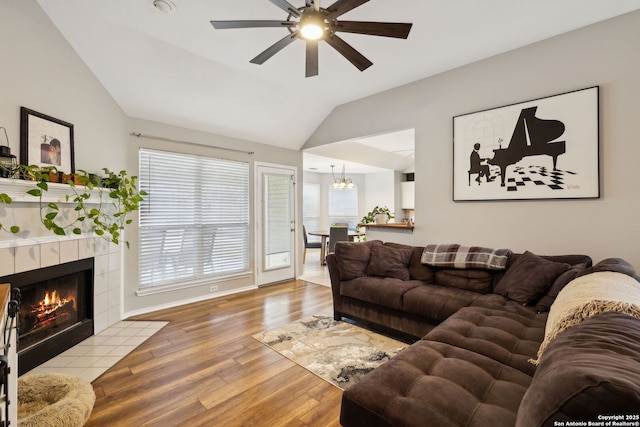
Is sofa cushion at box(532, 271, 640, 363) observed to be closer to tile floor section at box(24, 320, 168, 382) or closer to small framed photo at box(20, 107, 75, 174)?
tile floor section at box(24, 320, 168, 382)

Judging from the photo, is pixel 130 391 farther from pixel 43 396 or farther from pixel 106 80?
pixel 106 80

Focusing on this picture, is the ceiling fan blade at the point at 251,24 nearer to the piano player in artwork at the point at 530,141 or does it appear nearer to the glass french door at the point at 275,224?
the piano player in artwork at the point at 530,141

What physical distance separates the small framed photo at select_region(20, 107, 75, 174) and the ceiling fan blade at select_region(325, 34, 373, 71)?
2415 mm

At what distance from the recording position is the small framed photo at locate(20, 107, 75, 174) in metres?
2.28

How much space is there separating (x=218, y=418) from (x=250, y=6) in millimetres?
2980

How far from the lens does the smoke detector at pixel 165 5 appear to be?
7.43 feet

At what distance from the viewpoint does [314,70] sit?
8.08 feet

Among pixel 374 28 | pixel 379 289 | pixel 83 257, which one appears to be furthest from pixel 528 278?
pixel 83 257

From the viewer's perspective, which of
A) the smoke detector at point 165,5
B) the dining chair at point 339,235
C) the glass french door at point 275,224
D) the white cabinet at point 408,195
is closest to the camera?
the smoke detector at point 165,5

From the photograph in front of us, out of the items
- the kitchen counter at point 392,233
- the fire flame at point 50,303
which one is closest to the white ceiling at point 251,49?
the kitchen counter at point 392,233

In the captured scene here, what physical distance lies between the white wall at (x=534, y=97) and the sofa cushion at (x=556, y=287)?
562 mm

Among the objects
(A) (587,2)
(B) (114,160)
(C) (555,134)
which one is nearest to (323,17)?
(A) (587,2)

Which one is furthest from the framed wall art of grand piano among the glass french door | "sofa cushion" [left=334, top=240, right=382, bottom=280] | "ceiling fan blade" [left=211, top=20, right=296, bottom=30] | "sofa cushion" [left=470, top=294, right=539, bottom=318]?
the glass french door

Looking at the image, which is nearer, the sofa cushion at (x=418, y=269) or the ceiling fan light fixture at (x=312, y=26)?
the ceiling fan light fixture at (x=312, y=26)
